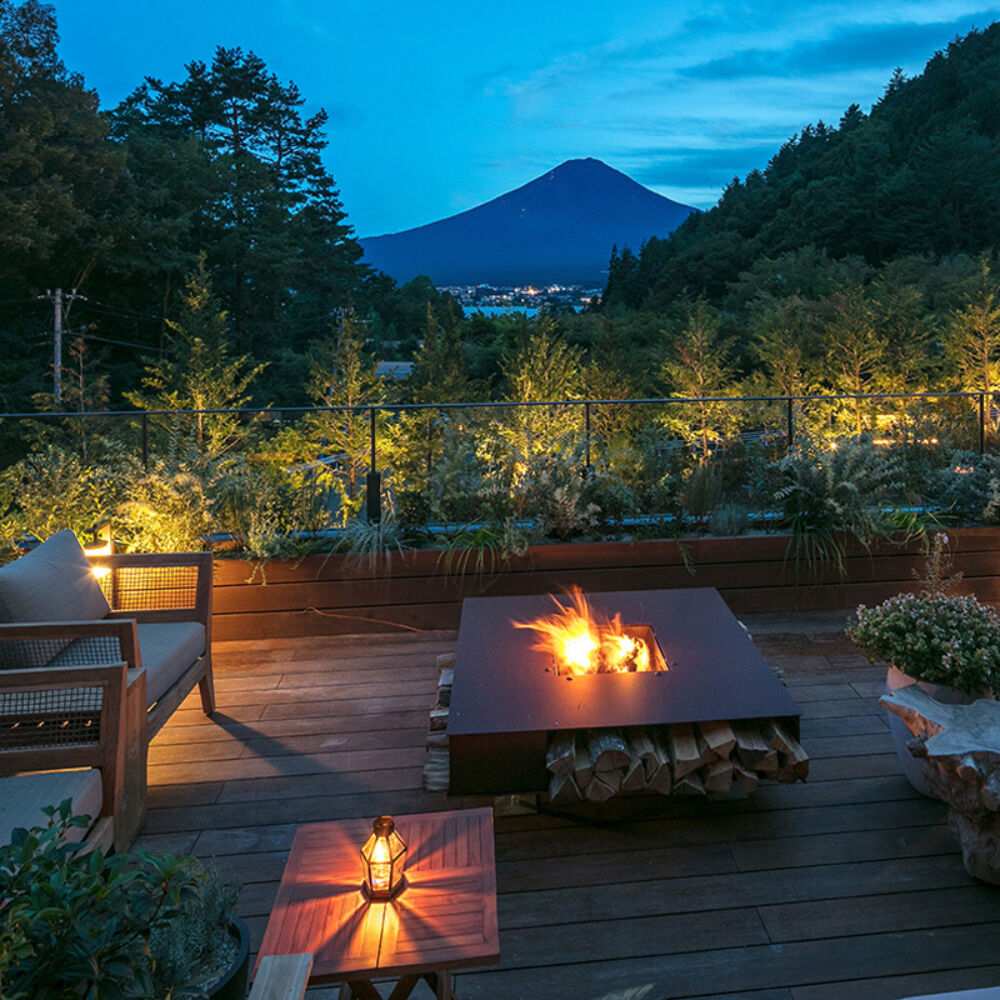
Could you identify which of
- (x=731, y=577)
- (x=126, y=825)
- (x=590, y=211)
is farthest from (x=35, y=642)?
(x=590, y=211)

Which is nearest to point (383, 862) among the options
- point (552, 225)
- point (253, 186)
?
point (253, 186)

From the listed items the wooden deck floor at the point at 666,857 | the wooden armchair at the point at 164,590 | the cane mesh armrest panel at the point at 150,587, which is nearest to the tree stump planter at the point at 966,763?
the wooden deck floor at the point at 666,857

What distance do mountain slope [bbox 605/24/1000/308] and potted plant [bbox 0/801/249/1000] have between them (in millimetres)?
36198

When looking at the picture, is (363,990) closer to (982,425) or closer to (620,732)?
(620,732)

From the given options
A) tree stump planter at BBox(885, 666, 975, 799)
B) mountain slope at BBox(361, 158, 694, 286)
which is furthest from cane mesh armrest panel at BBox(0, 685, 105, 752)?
mountain slope at BBox(361, 158, 694, 286)

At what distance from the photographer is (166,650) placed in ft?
9.46

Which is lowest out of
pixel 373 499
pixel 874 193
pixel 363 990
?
pixel 363 990

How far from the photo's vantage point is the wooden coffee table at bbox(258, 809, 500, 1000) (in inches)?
55.4

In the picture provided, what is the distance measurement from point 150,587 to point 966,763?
2771 millimetres

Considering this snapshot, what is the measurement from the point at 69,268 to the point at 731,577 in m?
27.7

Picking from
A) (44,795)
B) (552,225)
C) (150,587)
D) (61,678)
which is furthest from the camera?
(552,225)

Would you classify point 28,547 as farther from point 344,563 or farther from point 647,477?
point 647,477

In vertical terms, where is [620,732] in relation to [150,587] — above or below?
below

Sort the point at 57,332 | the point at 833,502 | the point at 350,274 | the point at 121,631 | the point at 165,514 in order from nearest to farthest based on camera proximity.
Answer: the point at 121,631 < the point at 165,514 < the point at 833,502 < the point at 57,332 < the point at 350,274
